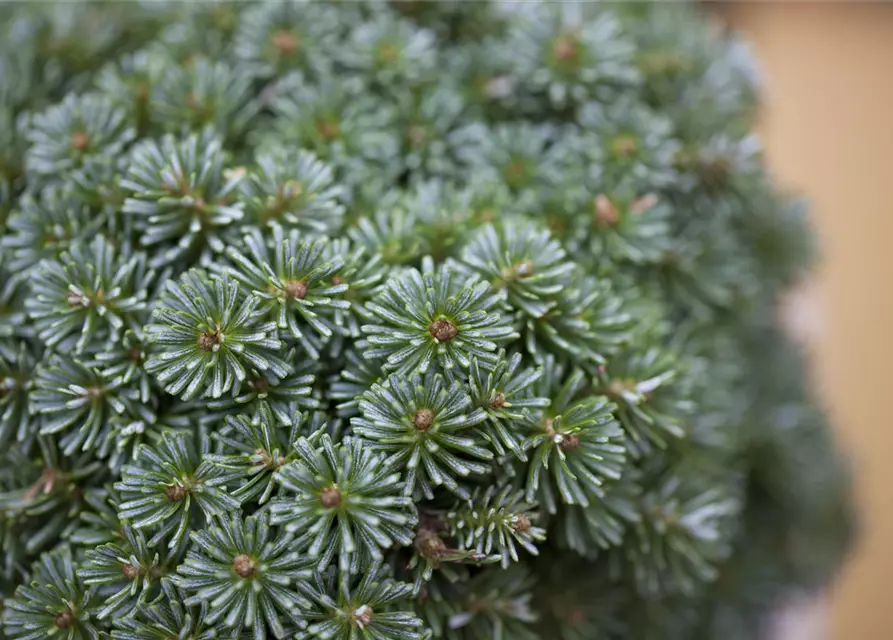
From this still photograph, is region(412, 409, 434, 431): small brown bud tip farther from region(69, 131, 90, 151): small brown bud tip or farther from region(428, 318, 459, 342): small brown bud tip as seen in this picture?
region(69, 131, 90, 151): small brown bud tip

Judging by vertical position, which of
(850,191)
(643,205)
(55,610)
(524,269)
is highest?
(850,191)

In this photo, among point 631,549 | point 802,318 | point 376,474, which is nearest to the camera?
point 376,474

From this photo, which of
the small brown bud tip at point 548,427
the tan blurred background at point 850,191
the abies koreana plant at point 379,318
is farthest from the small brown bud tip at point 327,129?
the tan blurred background at point 850,191

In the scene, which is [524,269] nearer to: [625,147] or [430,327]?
[430,327]

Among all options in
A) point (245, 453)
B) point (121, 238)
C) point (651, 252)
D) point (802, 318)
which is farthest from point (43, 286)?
point (802, 318)

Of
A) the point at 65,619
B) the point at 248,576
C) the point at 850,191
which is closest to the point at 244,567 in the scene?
the point at 248,576

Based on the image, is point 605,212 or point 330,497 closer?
point 330,497

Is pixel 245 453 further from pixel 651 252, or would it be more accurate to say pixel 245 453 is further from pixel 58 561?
pixel 651 252
